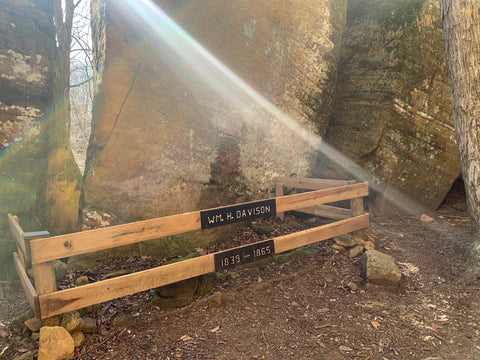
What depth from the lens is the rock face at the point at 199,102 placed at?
3953 millimetres

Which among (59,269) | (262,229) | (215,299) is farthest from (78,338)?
(262,229)

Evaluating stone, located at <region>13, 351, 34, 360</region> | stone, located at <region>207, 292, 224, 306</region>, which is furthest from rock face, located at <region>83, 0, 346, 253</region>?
stone, located at <region>13, 351, 34, 360</region>

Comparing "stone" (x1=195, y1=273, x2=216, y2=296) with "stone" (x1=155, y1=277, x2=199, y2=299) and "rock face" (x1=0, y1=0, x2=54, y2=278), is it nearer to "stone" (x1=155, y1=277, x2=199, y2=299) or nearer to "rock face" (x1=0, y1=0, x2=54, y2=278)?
"stone" (x1=155, y1=277, x2=199, y2=299)

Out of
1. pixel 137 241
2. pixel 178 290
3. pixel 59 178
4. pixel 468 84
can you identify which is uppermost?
pixel 468 84

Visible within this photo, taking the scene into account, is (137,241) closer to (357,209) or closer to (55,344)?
(55,344)

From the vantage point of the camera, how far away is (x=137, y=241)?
271 cm

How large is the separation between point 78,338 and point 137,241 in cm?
81

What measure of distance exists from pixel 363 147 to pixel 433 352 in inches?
132

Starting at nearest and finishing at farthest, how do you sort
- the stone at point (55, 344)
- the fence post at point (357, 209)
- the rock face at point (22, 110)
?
the stone at point (55, 344)
the rock face at point (22, 110)
the fence post at point (357, 209)

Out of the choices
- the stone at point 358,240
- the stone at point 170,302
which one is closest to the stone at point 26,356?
the stone at point 170,302

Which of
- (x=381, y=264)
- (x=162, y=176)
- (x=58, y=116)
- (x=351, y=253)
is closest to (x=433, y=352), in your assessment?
(x=381, y=264)

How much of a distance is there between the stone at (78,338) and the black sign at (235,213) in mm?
1245

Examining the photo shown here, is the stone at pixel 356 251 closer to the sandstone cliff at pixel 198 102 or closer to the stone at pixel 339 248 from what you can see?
the stone at pixel 339 248

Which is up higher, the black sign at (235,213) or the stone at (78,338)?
the black sign at (235,213)
